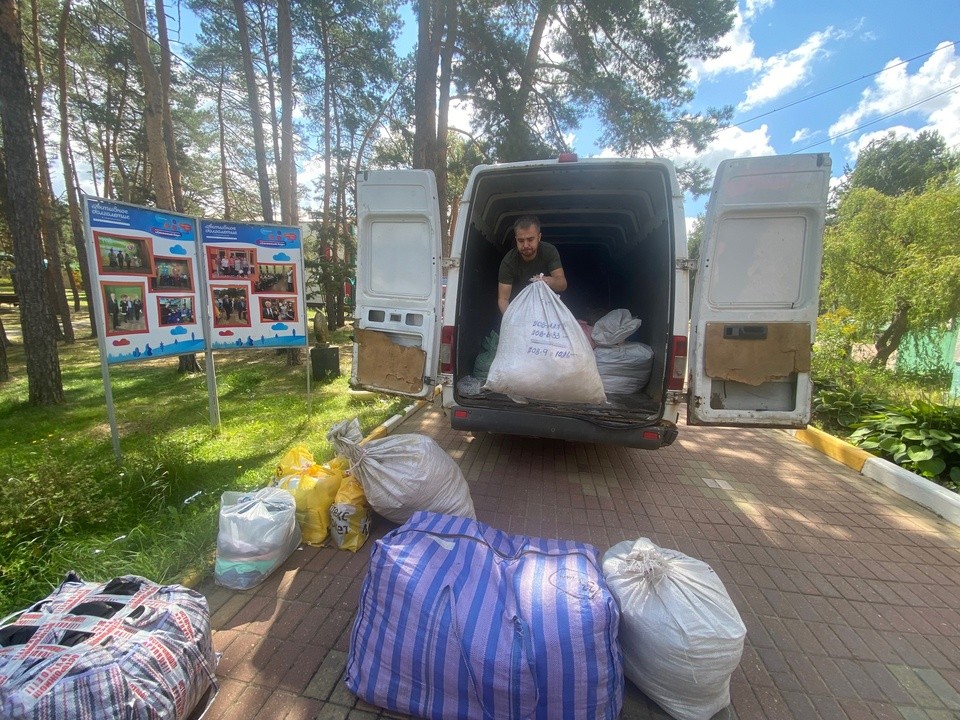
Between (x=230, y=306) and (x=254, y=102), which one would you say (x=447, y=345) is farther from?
(x=254, y=102)

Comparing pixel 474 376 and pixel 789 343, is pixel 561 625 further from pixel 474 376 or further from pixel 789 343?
pixel 474 376

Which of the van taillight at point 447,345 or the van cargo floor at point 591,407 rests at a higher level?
the van taillight at point 447,345

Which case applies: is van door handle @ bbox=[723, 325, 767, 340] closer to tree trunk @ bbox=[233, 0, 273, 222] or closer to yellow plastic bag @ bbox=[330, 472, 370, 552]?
yellow plastic bag @ bbox=[330, 472, 370, 552]

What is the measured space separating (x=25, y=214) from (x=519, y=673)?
23.0ft

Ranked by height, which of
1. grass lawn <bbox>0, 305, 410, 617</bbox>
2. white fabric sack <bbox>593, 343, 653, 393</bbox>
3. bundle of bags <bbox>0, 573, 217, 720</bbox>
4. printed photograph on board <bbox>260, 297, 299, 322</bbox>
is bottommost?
grass lawn <bbox>0, 305, 410, 617</bbox>

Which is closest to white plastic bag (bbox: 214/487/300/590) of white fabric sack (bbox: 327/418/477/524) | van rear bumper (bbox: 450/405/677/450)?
white fabric sack (bbox: 327/418/477/524)

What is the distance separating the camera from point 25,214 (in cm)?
491

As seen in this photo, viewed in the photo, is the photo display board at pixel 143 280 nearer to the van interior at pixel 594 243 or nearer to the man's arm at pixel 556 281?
the van interior at pixel 594 243

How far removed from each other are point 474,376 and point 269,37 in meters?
12.0

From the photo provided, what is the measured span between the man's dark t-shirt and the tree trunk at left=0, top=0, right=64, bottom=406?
18.1 feet

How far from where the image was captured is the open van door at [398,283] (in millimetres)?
3197

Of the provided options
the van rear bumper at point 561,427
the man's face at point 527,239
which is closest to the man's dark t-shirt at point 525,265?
the man's face at point 527,239

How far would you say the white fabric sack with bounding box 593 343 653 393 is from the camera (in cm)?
358

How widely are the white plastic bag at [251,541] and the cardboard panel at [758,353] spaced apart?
2.82m
